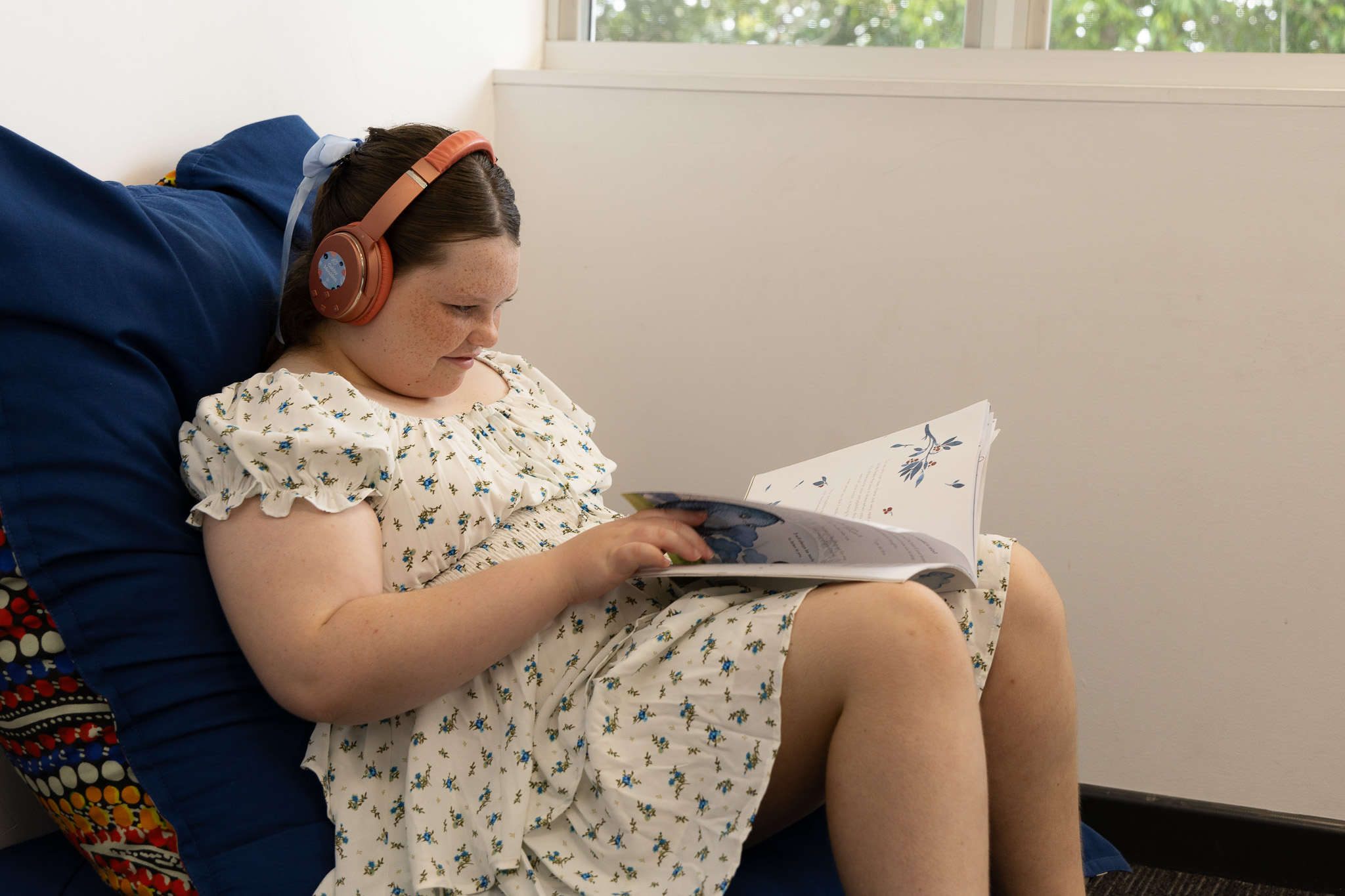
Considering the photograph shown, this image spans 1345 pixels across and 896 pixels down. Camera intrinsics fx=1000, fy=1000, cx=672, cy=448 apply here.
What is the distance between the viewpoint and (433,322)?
95cm

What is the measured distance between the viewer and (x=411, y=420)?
95 centimetres

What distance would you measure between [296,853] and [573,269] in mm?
1052

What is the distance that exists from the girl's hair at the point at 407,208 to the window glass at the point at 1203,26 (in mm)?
1083

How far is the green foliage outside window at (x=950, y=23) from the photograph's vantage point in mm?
1536

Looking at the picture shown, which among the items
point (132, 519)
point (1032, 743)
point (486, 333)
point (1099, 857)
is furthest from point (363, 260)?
point (1099, 857)

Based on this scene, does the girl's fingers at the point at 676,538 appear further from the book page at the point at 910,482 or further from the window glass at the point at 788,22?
the window glass at the point at 788,22

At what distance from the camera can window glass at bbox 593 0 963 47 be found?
165 cm

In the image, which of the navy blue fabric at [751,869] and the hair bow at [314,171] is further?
the hair bow at [314,171]

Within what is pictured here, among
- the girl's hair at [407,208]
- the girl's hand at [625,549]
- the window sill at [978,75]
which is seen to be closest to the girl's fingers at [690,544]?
the girl's hand at [625,549]

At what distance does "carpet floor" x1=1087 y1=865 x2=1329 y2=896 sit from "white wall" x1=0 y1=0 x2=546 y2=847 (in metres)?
1.37

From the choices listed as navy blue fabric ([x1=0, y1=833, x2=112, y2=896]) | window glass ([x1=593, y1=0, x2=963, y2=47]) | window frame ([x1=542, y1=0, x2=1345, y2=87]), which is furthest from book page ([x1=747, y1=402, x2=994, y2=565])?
window glass ([x1=593, y1=0, x2=963, y2=47])

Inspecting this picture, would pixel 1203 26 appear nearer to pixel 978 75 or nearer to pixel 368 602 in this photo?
pixel 978 75

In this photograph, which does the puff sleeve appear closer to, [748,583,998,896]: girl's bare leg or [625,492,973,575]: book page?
[625,492,973,575]: book page

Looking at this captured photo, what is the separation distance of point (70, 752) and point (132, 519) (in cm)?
18
